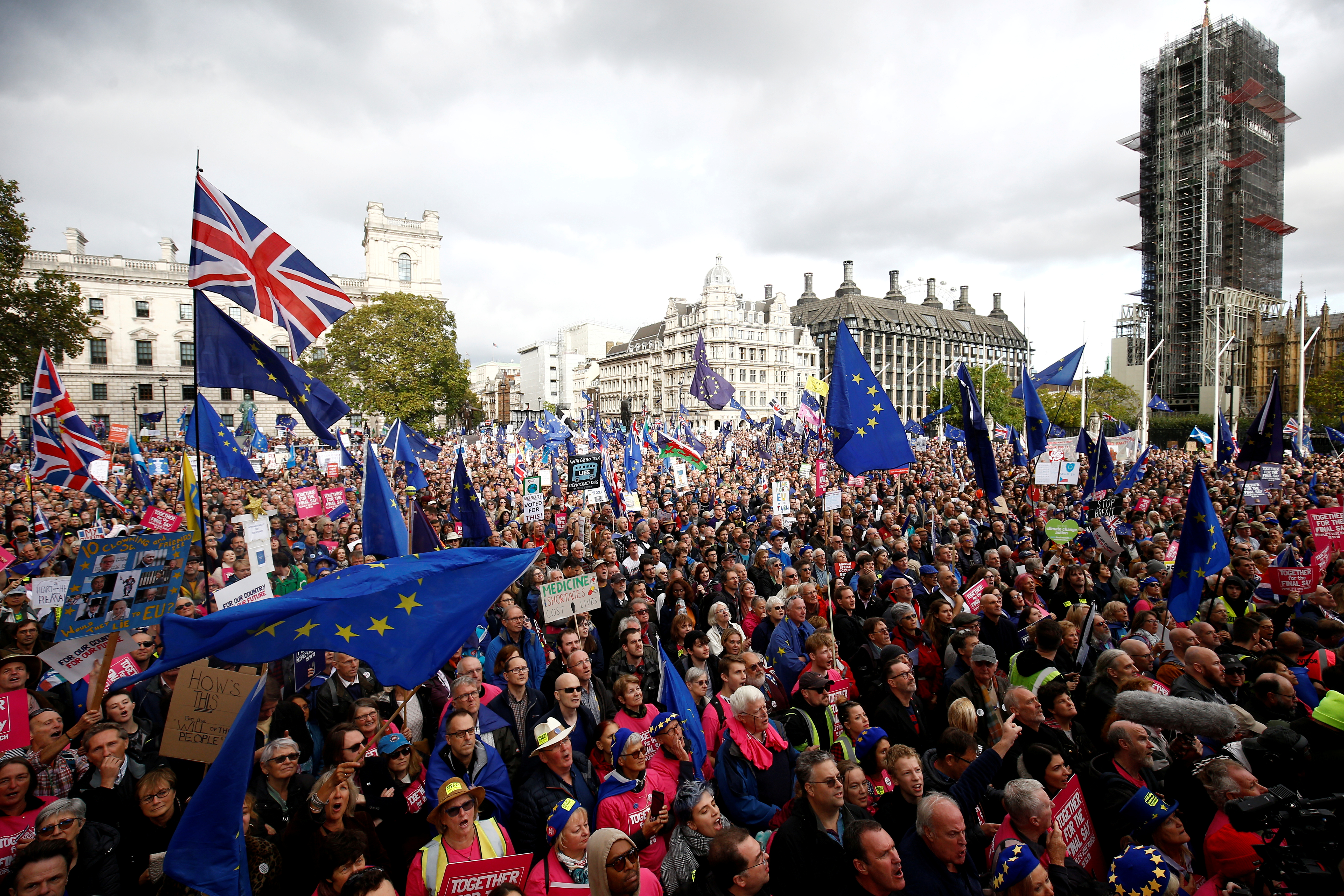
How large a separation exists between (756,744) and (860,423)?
539 centimetres

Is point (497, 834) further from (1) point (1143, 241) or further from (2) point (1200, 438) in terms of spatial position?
(1) point (1143, 241)

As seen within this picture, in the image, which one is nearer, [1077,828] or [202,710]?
[1077,828]

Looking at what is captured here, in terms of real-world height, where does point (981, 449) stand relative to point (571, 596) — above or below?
above

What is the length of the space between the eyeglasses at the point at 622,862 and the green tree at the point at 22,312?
23.4 m

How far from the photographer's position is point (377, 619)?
391 cm

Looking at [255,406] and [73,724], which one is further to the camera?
[255,406]

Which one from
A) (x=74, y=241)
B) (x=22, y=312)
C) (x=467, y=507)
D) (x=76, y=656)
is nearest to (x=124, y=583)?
(x=76, y=656)

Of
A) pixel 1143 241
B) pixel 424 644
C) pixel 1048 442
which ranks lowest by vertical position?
pixel 424 644

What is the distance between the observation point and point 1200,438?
89.1 ft

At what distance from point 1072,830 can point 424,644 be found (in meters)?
3.56

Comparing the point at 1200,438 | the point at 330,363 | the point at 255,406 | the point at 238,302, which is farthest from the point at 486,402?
the point at 238,302

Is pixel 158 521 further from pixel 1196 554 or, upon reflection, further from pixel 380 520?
pixel 1196 554

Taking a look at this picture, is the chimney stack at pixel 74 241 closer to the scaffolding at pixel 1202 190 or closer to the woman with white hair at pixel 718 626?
the woman with white hair at pixel 718 626

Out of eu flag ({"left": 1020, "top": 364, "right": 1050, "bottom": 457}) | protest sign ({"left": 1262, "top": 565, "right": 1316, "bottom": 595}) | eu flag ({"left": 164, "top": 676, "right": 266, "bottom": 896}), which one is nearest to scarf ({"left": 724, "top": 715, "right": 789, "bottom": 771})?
eu flag ({"left": 164, "top": 676, "right": 266, "bottom": 896})
